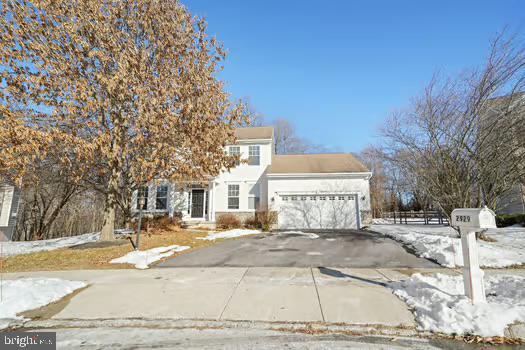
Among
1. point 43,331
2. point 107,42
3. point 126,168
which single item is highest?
point 107,42

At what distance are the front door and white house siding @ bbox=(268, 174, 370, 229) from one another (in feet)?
15.4

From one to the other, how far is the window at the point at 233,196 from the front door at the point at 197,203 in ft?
6.13

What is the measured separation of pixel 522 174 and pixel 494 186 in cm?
74

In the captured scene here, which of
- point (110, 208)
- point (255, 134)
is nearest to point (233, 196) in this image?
point (255, 134)

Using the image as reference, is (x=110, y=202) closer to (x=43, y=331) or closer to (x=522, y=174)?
(x=43, y=331)

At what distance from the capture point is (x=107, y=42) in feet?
28.7

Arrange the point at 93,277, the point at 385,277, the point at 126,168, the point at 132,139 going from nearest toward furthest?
the point at 385,277 → the point at 93,277 → the point at 132,139 → the point at 126,168

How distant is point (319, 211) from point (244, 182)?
5.48 metres

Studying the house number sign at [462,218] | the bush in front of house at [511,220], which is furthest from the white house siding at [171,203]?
the bush in front of house at [511,220]

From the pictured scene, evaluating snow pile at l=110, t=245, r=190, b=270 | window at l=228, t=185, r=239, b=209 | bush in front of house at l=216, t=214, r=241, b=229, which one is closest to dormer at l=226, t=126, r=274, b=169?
window at l=228, t=185, r=239, b=209

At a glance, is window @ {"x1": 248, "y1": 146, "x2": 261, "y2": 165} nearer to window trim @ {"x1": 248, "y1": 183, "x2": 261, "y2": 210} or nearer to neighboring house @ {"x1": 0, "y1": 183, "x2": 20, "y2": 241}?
window trim @ {"x1": 248, "y1": 183, "x2": 261, "y2": 210}

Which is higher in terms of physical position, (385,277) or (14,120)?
(14,120)

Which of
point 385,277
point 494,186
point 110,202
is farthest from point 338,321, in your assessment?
point 110,202

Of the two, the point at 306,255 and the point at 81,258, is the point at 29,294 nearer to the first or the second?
the point at 81,258
